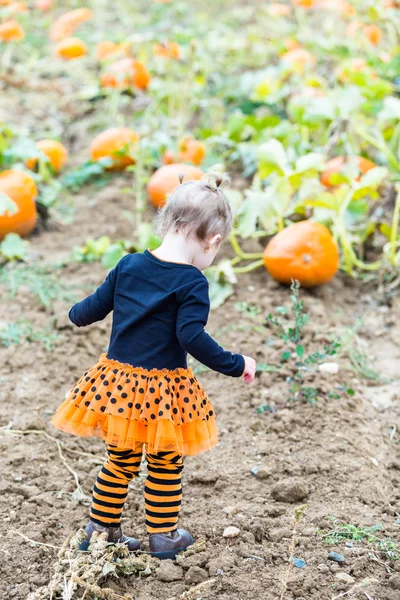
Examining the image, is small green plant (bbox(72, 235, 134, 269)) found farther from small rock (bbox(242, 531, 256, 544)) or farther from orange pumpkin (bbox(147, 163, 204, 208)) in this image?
small rock (bbox(242, 531, 256, 544))

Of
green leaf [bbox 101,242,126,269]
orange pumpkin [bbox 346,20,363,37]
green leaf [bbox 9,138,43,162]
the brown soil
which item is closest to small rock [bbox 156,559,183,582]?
the brown soil

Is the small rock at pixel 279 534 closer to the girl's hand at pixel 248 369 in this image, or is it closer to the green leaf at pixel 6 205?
the girl's hand at pixel 248 369

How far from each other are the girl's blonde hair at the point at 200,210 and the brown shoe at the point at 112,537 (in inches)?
35.3

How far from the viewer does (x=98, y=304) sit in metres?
2.36

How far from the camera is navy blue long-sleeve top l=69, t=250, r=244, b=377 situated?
2.15 metres

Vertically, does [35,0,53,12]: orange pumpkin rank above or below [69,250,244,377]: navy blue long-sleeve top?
below

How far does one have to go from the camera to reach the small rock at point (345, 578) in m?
2.14

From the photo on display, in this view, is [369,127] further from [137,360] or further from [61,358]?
[137,360]

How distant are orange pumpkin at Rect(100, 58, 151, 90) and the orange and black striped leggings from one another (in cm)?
464

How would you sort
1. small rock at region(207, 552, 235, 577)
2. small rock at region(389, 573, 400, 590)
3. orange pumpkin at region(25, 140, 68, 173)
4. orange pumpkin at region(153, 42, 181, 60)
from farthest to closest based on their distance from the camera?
orange pumpkin at region(153, 42, 181, 60) → orange pumpkin at region(25, 140, 68, 173) → small rock at region(207, 552, 235, 577) → small rock at region(389, 573, 400, 590)

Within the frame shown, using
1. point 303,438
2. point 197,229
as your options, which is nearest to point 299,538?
point 303,438

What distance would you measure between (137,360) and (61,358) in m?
1.29

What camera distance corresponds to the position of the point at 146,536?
2500 millimetres

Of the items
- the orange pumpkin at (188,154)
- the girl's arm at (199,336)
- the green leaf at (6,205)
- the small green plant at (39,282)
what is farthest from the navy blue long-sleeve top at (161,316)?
the orange pumpkin at (188,154)
